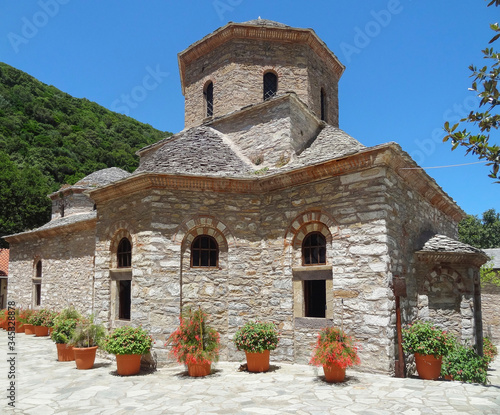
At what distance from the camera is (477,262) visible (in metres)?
9.41

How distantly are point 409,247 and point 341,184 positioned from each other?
7.28 feet

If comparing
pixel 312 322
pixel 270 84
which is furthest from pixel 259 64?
pixel 312 322

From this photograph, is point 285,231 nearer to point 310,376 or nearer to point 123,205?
point 310,376

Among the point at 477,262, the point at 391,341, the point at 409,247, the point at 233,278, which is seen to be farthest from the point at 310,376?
the point at 477,262

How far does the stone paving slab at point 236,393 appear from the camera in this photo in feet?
18.3

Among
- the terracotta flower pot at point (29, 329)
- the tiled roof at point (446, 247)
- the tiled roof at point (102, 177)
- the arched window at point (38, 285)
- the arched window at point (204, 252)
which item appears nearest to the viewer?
the tiled roof at point (446, 247)

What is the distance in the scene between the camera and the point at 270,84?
1279 cm

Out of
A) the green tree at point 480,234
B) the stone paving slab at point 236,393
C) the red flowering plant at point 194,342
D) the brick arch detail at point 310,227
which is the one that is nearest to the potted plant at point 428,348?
Answer: the stone paving slab at point 236,393

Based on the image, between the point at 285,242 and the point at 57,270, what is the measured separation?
11.5 m

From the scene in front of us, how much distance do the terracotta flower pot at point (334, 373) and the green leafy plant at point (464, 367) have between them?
2.16 m

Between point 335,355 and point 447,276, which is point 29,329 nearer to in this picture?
point 335,355

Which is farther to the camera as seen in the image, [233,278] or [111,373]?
[233,278]

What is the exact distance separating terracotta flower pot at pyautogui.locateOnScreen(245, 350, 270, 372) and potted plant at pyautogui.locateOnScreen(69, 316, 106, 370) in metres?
3.50

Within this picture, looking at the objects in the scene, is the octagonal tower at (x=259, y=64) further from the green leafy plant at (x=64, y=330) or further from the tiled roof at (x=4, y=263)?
the tiled roof at (x=4, y=263)
